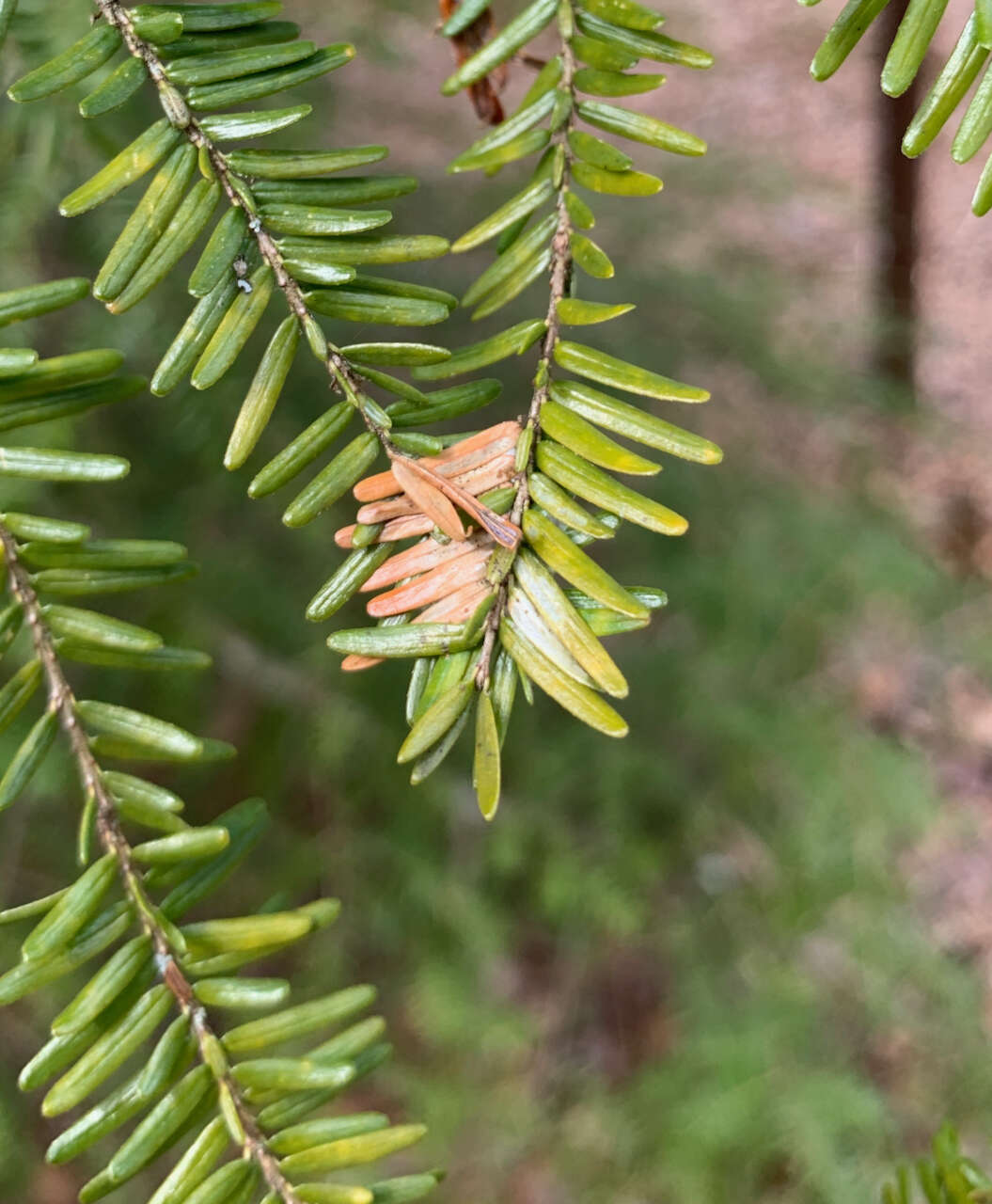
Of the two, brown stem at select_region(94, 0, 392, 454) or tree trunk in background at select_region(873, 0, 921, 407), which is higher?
brown stem at select_region(94, 0, 392, 454)

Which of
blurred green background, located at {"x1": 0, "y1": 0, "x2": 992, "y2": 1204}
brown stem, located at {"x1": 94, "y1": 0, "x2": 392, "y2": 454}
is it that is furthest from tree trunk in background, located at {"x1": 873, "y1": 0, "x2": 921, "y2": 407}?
brown stem, located at {"x1": 94, "y1": 0, "x2": 392, "y2": 454}

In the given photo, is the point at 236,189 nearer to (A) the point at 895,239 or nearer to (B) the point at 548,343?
(B) the point at 548,343

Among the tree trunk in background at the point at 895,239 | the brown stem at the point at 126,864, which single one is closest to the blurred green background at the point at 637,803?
the tree trunk in background at the point at 895,239

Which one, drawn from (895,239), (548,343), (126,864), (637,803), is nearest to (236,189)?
(548,343)

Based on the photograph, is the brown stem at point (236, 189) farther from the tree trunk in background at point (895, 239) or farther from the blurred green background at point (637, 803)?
the tree trunk in background at point (895, 239)

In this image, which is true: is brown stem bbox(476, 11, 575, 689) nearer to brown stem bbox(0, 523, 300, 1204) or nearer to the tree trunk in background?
brown stem bbox(0, 523, 300, 1204)

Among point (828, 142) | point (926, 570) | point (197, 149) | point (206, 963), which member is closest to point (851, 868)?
point (926, 570)
